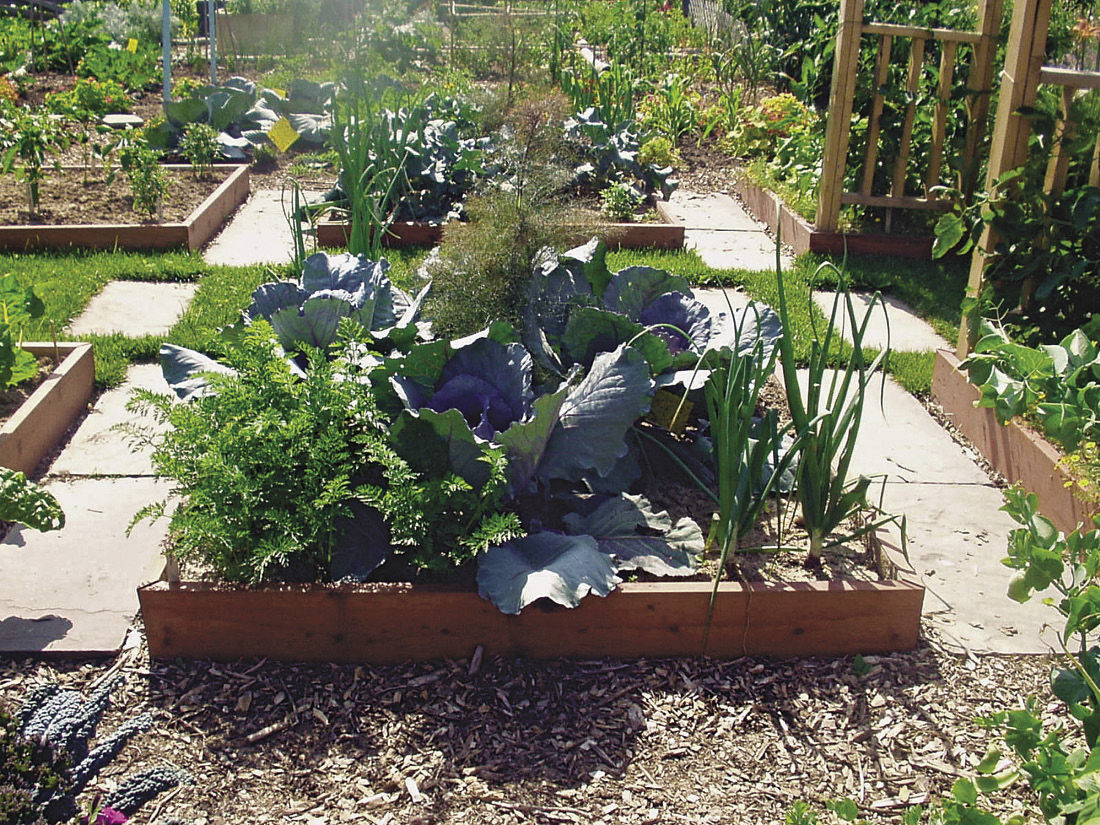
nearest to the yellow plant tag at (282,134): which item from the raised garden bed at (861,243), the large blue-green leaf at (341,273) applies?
the large blue-green leaf at (341,273)

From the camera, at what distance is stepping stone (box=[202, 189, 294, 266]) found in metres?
5.70

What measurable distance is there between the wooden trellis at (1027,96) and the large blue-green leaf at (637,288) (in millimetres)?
1252

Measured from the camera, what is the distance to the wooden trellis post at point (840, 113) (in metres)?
5.66

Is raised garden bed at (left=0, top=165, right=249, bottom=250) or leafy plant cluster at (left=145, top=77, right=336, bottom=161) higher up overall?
leafy plant cluster at (left=145, top=77, right=336, bottom=161)

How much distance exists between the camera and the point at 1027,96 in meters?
3.75

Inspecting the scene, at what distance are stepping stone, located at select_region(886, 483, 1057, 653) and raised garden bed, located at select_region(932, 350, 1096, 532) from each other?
124mm

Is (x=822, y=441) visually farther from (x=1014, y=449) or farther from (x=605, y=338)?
(x=1014, y=449)

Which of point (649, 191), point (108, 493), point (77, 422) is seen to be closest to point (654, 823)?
point (108, 493)

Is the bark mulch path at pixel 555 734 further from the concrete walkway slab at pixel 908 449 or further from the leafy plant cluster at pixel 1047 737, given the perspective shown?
the concrete walkway slab at pixel 908 449

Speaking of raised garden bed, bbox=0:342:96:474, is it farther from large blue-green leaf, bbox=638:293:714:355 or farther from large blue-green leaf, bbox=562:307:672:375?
large blue-green leaf, bbox=638:293:714:355

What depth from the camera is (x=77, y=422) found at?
3787 mm

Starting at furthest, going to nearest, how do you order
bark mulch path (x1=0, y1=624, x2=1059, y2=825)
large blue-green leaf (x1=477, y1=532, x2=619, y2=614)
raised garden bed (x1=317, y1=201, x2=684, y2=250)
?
raised garden bed (x1=317, y1=201, x2=684, y2=250)
large blue-green leaf (x1=477, y1=532, x2=619, y2=614)
bark mulch path (x1=0, y1=624, x2=1059, y2=825)

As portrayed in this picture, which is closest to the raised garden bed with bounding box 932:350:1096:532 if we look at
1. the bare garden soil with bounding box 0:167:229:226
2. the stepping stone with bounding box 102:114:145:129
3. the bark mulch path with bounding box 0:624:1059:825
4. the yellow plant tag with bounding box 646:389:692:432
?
the bark mulch path with bounding box 0:624:1059:825

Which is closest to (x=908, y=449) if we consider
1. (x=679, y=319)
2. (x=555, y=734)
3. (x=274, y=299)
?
(x=679, y=319)
